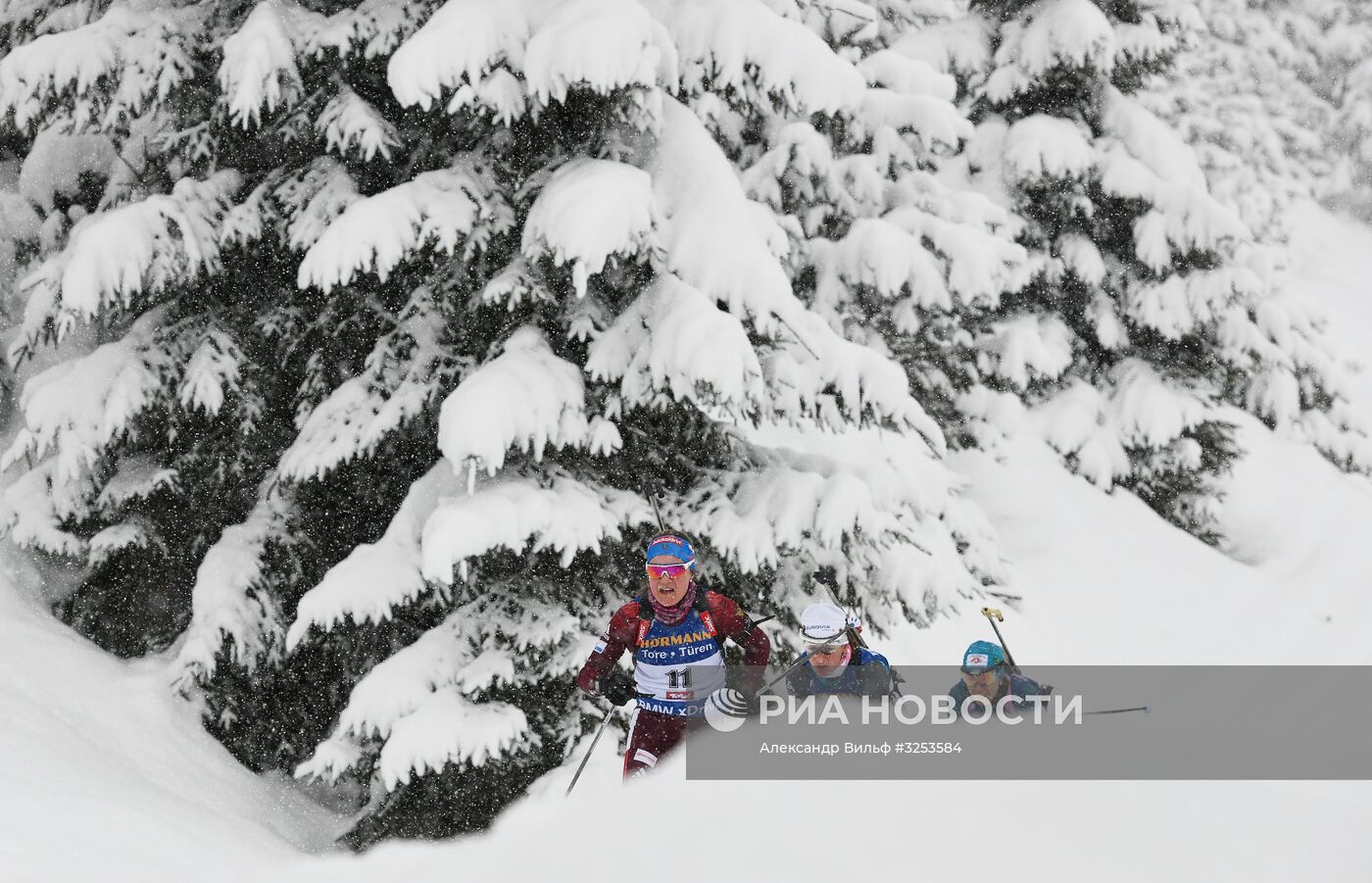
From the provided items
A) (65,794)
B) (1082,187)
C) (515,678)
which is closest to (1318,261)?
(1082,187)

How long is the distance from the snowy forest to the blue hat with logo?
1097 mm

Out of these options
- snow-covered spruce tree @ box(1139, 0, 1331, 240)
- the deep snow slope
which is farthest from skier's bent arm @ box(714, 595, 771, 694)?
snow-covered spruce tree @ box(1139, 0, 1331, 240)

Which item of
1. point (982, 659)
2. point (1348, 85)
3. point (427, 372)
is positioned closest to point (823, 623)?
point (982, 659)

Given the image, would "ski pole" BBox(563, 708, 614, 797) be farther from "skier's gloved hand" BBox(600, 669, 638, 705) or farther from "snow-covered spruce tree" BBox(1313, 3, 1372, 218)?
"snow-covered spruce tree" BBox(1313, 3, 1372, 218)

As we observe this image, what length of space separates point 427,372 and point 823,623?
3202mm

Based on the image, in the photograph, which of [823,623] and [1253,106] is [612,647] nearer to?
[823,623]

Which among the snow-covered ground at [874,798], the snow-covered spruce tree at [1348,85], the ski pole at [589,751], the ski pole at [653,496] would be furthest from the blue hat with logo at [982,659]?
the snow-covered spruce tree at [1348,85]

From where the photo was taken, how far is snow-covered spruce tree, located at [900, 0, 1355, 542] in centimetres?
1219

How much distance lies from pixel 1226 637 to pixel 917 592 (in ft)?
24.5

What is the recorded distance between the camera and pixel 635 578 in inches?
275

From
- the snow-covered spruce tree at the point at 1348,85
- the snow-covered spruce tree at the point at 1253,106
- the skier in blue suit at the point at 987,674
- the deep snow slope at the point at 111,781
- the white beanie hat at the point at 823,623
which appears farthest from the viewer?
the snow-covered spruce tree at the point at 1348,85

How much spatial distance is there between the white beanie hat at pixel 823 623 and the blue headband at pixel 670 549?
683 millimetres

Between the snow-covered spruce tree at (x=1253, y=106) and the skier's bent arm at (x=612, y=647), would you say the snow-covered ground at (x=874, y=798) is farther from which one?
the snow-covered spruce tree at (x=1253, y=106)

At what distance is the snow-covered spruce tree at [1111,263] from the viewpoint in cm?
1219
